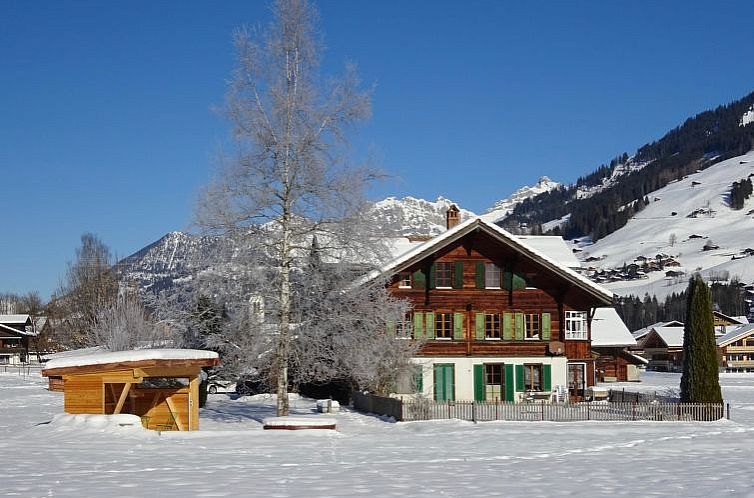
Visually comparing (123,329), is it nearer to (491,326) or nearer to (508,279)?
(491,326)

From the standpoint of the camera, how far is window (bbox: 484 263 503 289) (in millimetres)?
43875

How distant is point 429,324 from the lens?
4331cm

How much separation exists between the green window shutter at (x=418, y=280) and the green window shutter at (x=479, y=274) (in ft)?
8.22

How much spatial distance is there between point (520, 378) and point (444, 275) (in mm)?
5926

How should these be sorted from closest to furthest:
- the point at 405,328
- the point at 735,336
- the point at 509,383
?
the point at 405,328
the point at 509,383
the point at 735,336

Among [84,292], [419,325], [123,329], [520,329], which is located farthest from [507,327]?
[84,292]

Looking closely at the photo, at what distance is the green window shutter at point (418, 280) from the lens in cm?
4334

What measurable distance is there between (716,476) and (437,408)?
51.4 ft

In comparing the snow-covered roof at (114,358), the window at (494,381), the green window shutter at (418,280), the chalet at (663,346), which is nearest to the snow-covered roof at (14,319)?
the chalet at (663,346)

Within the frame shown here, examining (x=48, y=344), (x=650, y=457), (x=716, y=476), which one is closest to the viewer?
(x=716, y=476)

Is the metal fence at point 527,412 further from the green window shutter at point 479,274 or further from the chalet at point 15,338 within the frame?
the chalet at point 15,338

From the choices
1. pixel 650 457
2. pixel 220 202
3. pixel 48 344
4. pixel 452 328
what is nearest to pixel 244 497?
pixel 650 457

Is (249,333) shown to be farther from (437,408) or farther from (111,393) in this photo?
(437,408)

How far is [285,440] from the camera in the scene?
23.8 metres
